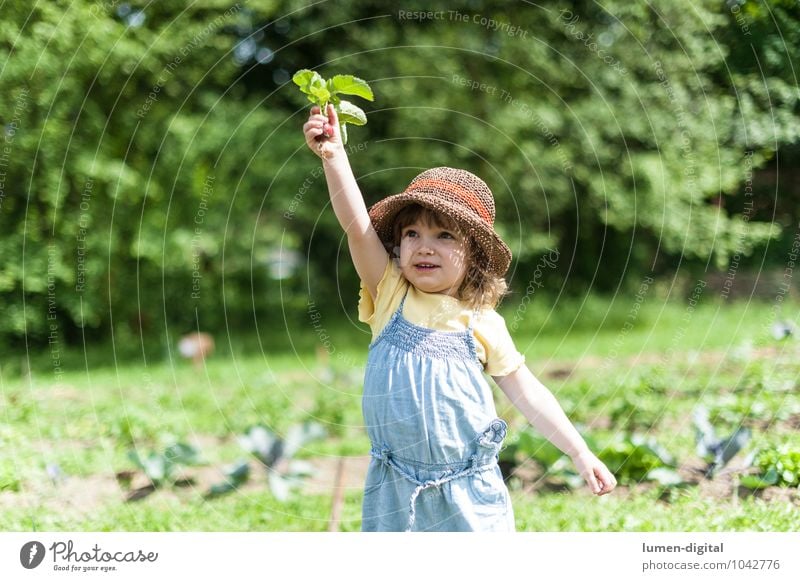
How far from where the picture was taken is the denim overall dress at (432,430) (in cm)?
254

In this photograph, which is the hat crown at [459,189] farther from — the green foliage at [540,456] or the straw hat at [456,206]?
the green foliage at [540,456]

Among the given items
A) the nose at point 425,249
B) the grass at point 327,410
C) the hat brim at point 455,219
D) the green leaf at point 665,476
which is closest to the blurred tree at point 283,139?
the grass at point 327,410

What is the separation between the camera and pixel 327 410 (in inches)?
236

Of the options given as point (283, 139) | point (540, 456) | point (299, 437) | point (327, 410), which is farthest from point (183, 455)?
point (283, 139)

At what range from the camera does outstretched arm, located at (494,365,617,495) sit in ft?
8.66

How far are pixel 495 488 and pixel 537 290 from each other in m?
8.13

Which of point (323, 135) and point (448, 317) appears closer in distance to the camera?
point (323, 135)

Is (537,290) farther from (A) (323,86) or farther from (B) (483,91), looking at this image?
(A) (323,86)

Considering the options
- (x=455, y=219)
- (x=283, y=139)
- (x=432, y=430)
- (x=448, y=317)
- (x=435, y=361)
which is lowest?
(x=432, y=430)

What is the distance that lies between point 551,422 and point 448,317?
444mm

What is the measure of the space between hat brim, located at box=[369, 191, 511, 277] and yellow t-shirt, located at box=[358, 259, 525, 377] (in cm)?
12

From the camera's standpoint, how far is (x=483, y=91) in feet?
30.5

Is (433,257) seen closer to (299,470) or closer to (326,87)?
(326,87)
